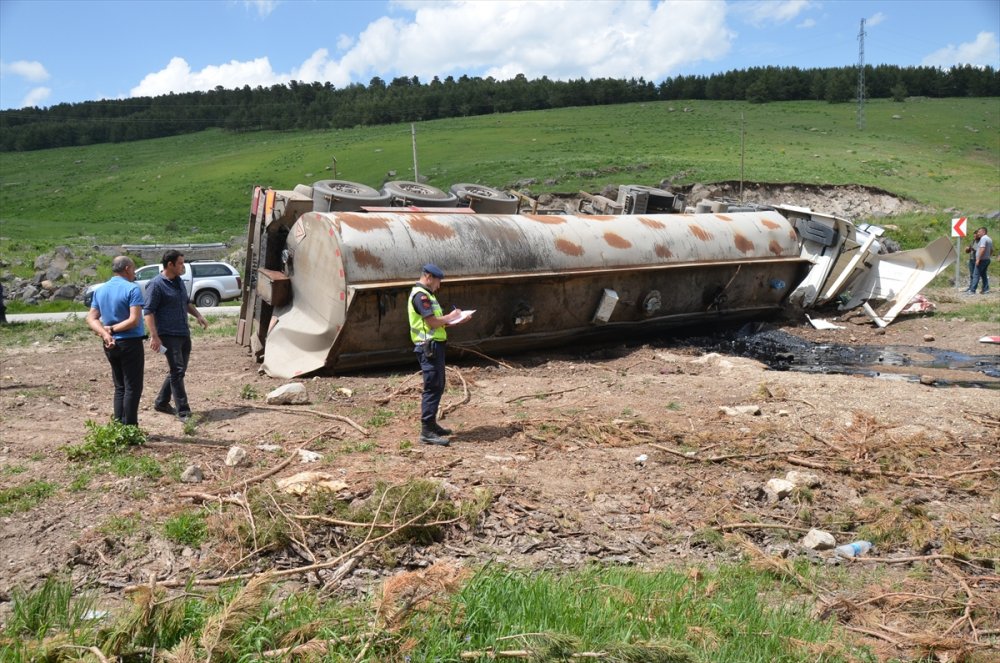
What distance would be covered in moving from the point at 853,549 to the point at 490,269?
5443 millimetres

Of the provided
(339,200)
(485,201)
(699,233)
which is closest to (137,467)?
(339,200)

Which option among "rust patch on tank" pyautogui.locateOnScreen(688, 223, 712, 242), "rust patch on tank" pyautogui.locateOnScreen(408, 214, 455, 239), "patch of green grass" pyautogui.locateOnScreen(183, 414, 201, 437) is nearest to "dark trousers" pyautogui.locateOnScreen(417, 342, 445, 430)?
"patch of green grass" pyautogui.locateOnScreen(183, 414, 201, 437)

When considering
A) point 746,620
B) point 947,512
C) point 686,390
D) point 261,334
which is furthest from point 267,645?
point 261,334

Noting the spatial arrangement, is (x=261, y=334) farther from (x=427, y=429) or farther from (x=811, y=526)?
(x=811, y=526)

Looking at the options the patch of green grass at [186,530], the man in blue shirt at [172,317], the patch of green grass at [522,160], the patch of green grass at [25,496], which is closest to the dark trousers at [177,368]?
the man in blue shirt at [172,317]

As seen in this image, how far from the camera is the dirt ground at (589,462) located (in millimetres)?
4785

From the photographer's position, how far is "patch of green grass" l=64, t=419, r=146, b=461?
602 centimetres

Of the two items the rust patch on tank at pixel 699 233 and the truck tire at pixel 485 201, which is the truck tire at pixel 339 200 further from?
the rust patch on tank at pixel 699 233

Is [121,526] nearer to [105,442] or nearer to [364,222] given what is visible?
[105,442]

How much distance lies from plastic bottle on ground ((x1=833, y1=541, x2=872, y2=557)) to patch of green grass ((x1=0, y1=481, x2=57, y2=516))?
198 inches

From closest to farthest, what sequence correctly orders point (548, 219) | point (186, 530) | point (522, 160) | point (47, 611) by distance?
point (47, 611), point (186, 530), point (548, 219), point (522, 160)

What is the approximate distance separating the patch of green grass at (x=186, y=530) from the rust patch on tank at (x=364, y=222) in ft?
15.8

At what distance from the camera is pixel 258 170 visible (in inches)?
2309

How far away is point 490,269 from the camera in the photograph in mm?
9695
